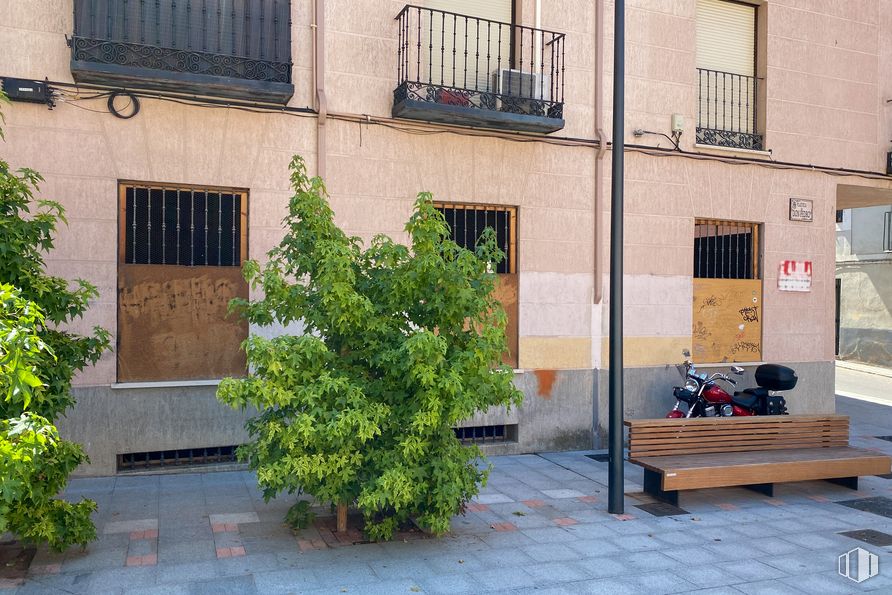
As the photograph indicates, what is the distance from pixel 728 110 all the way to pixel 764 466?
19.4 feet

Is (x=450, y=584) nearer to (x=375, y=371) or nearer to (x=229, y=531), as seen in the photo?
(x=375, y=371)

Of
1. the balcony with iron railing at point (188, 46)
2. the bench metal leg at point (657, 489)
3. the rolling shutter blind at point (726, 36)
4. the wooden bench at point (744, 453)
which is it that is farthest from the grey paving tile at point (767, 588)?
the rolling shutter blind at point (726, 36)

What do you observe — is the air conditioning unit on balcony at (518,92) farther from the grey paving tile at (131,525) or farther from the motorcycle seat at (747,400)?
the grey paving tile at (131,525)

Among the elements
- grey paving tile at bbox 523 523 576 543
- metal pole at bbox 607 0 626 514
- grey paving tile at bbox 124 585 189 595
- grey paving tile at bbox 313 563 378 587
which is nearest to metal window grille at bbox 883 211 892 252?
metal pole at bbox 607 0 626 514

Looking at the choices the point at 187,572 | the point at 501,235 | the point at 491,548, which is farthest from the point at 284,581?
the point at 501,235

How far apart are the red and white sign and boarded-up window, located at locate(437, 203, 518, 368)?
443 centimetres

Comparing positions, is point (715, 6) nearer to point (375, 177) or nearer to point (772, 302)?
point (772, 302)

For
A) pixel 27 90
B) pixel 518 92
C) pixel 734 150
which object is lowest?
pixel 27 90

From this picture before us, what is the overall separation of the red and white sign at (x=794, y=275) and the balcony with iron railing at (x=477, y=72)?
14.5ft

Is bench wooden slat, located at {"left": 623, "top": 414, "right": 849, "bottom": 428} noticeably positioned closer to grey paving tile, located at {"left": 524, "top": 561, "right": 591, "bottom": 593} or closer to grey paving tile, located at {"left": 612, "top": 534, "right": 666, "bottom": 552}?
grey paving tile, located at {"left": 612, "top": 534, "right": 666, "bottom": 552}

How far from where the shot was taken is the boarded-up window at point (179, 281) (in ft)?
26.2

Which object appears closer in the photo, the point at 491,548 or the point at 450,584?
the point at 450,584

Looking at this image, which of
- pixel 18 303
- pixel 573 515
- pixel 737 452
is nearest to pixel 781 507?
pixel 737 452

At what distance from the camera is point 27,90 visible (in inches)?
294
